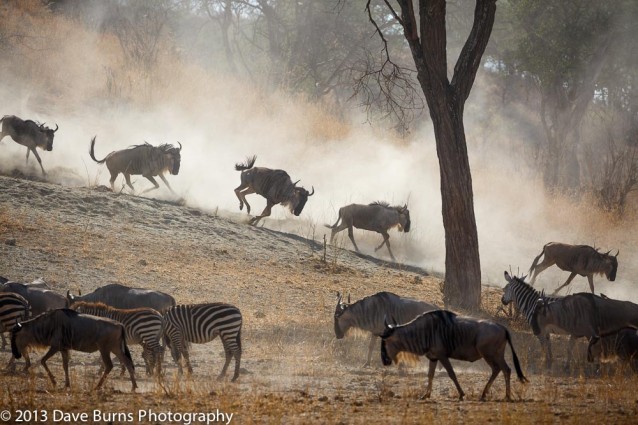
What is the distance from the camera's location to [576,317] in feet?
37.3

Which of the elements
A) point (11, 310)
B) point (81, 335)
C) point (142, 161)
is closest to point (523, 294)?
point (81, 335)

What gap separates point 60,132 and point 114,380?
16339 mm

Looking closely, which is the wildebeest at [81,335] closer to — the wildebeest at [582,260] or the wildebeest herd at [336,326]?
the wildebeest herd at [336,326]

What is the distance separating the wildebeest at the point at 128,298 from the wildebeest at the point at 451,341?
133 inches

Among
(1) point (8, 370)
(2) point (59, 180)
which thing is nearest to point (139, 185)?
(2) point (59, 180)

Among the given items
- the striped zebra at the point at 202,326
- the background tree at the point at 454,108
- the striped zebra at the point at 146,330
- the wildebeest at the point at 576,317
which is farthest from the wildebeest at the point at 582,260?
the striped zebra at the point at 146,330

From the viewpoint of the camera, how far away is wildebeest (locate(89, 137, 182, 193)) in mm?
20828

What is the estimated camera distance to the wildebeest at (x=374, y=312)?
11.4 metres

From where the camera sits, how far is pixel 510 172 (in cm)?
3244

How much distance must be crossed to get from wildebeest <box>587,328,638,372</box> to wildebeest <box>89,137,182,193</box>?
12.6 metres

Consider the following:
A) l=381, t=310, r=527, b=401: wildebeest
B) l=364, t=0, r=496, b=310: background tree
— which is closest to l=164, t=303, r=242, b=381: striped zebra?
l=381, t=310, r=527, b=401: wildebeest

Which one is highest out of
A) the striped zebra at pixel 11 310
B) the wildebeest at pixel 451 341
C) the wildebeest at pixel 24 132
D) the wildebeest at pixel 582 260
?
the wildebeest at pixel 24 132

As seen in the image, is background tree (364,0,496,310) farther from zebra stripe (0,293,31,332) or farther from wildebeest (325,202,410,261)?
zebra stripe (0,293,31,332)

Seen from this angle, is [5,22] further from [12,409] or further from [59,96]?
[12,409]
